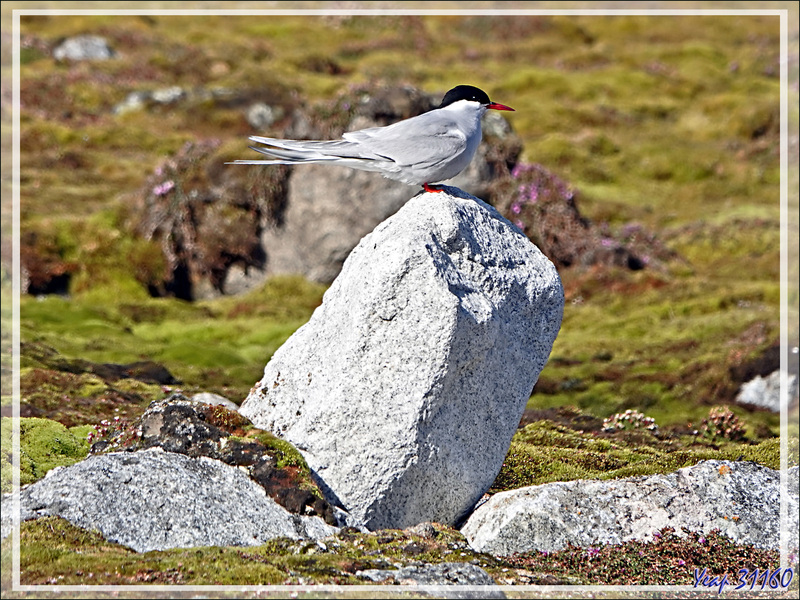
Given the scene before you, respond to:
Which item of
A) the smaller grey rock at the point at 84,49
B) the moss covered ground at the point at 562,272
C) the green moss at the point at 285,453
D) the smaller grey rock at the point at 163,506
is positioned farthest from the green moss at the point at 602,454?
the smaller grey rock at the point at 84,49

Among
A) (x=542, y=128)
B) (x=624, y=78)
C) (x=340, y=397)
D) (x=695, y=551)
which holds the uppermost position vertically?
(x=624, y=78)

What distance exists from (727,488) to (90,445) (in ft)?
27.6

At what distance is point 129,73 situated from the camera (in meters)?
55.5

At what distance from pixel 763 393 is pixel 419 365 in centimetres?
1078

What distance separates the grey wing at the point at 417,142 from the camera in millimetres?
11078

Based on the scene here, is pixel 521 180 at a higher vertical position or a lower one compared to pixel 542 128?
lower

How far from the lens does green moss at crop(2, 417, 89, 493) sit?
37.9 ft

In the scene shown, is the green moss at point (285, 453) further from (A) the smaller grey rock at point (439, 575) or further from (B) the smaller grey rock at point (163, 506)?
(A) the smaller grey rock at point (439, 575)

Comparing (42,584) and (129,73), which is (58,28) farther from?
(42,584)

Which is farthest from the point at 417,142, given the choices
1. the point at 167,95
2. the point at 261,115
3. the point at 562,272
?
the point at 167,95

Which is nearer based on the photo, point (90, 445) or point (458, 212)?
point (458, 212)

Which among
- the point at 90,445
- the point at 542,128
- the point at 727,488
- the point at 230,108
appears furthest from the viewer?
the point at 542,128

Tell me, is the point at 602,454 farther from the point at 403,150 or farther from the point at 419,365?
the point at 403,150

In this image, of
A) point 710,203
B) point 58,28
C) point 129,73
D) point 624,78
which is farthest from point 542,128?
point 58,28
